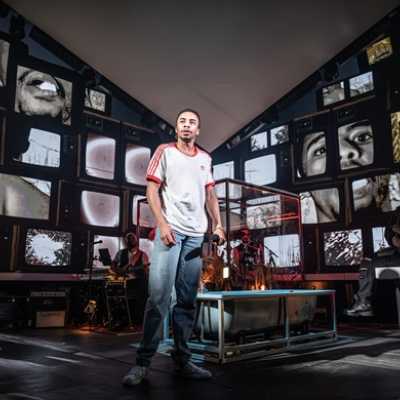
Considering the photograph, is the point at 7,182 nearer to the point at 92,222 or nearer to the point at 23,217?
the point at 23,217

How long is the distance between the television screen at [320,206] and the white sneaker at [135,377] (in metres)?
4.34

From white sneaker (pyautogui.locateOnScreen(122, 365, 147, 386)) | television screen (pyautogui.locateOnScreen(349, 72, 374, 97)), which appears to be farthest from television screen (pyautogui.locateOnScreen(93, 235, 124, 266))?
white sneaker (pyautogui.locateOnScreen(122, 365, 147, 386))

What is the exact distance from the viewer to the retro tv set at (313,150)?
5875 millimetres

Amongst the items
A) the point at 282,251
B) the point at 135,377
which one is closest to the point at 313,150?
the point at 282,251

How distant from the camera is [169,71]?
6273mm

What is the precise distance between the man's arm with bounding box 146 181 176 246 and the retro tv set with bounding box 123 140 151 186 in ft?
15.4

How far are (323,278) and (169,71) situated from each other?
→ 372cm

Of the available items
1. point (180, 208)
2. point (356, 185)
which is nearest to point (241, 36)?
point (356, 185)

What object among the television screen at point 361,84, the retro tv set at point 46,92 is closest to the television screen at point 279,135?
the television screen at point 361,84

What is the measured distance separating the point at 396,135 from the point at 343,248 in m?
1.58

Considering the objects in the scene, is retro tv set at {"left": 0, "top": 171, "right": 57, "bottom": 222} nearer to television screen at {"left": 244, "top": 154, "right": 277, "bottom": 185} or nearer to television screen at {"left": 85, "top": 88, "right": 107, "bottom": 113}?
television screen at {"left": 85, "top": 88, "right": 107, "bottom": 113}

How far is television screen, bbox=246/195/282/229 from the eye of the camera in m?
4.95

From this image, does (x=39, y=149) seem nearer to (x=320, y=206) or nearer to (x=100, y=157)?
(x=100, y=157)

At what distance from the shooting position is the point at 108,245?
20.1 ft
